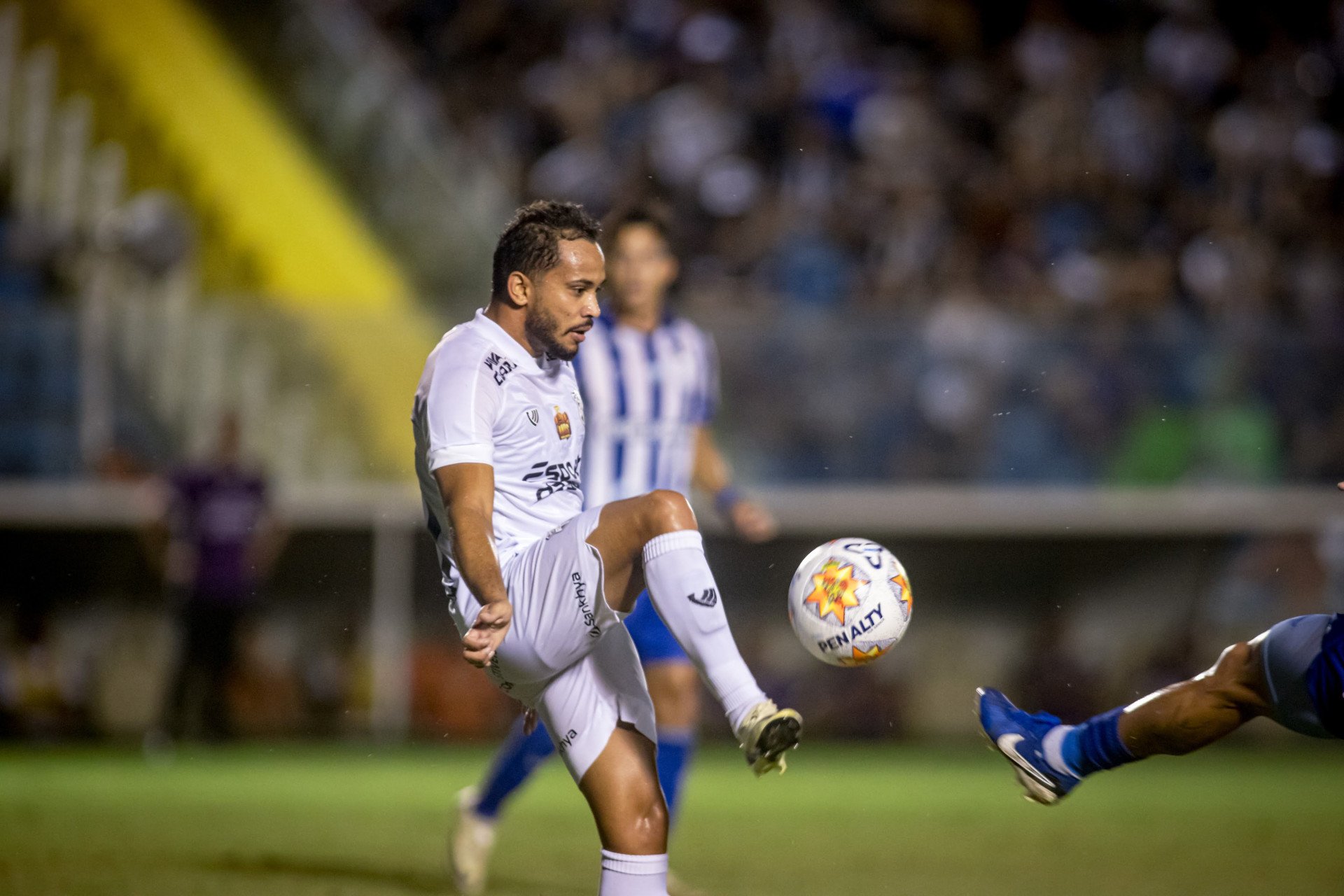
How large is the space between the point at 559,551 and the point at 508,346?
0.62 m

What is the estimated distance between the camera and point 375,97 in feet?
47.7

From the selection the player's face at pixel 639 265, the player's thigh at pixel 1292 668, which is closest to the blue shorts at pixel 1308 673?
the player's thigh at pixel 1292 668

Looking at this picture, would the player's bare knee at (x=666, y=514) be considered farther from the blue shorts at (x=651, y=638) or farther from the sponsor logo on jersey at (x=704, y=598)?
the blue shorts at (x=651, y=638)

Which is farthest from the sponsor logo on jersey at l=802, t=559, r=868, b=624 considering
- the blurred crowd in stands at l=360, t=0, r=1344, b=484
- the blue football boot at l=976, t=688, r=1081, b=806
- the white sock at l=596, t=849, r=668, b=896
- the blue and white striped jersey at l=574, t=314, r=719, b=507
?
the blurred crowd in stands at l=360, t=0, r=1344, b=484

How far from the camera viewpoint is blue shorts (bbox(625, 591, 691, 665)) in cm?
600

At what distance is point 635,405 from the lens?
6.49 meters

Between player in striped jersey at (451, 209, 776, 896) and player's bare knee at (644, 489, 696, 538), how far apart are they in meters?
1.83

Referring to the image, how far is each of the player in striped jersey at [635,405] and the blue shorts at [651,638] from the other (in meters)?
0.05

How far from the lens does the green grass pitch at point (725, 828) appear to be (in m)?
6.18

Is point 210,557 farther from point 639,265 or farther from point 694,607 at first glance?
point 694,607

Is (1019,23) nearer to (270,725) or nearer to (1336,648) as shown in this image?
(270,725)

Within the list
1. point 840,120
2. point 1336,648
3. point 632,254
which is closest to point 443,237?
point 840,120

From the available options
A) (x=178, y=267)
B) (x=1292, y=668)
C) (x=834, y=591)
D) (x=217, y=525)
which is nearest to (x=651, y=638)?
(x=834, y=591)

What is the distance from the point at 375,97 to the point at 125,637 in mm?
5282
